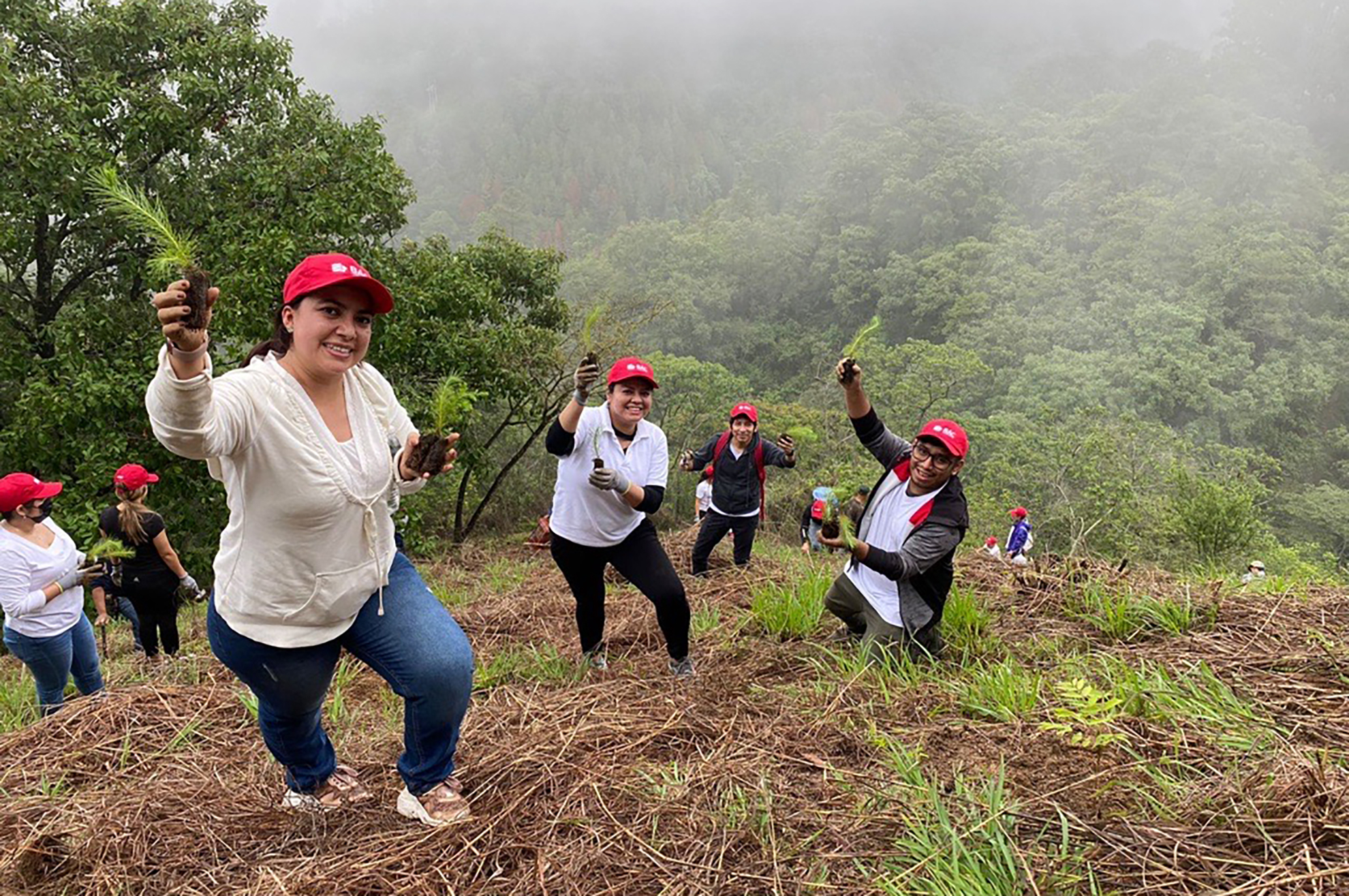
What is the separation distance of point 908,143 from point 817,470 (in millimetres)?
49488

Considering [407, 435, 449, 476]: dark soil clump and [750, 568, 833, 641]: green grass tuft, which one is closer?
[407, 435, 449, 476]: dark soil clump

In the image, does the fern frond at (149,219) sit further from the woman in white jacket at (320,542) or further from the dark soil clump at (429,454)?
the dark soil clump at (429,454)

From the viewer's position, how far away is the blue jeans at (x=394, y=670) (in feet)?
7.22

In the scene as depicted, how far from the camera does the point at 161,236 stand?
6.59 ft

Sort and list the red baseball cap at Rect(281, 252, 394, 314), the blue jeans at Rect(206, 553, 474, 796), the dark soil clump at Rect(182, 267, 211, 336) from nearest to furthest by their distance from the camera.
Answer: the dark soil clump at Rect(182, 267, 211, 336)
the red baseball cap at Rect(281, 252, 394, 314)
the blue jeans at Rect(206, 553, 474, 796)

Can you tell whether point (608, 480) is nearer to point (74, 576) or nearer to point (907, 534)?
point (907, 534)

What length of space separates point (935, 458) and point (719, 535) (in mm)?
3637

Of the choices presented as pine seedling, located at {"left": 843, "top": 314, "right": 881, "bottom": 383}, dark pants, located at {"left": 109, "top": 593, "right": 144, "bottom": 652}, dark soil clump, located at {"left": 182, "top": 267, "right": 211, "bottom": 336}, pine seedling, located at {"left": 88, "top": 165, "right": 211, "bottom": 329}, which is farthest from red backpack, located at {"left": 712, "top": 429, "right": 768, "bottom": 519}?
dark soil clump, located at {"left": 182, "top": 267, "right": 211, "bottom": 336}

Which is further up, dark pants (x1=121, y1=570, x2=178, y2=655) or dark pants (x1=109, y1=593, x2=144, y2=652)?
dark pants (x1=121, y1=570, x2=178, y2=655)

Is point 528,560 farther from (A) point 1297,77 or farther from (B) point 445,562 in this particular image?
(A) point 1297,77

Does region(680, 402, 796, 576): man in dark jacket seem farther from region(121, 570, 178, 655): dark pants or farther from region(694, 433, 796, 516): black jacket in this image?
region(121, 570, 178, 655): dark pants

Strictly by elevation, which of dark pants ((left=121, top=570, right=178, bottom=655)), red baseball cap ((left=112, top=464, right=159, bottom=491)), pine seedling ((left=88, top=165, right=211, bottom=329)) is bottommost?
dark pants ((left=121, top=570, right=178, bottom=655))

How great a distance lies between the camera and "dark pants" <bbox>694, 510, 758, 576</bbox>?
706 cm

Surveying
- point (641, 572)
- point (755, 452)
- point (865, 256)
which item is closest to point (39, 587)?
point (641, 572)
